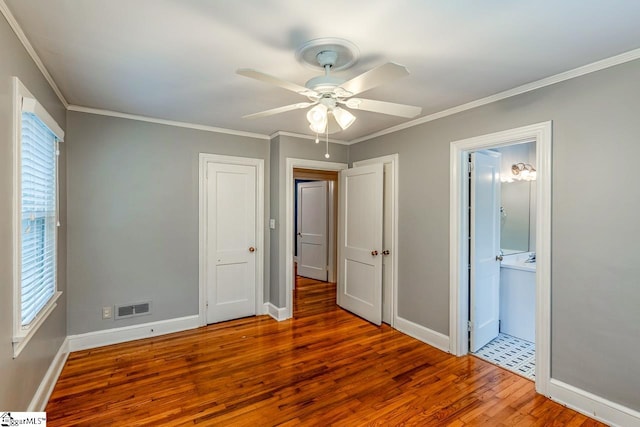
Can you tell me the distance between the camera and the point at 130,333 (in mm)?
3375

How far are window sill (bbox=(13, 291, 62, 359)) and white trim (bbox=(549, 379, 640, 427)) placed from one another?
11.5 ft

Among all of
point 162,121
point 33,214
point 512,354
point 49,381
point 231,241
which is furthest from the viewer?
point 231,241

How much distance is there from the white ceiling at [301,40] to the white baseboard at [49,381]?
224 centimetres

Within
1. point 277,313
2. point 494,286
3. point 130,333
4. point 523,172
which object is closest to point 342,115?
point 494,286

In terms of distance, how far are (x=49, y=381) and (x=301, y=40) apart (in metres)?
3.03

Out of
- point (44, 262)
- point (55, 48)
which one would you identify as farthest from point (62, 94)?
point (44, 262)

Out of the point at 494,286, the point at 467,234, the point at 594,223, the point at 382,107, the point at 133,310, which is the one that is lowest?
the point at 133,310

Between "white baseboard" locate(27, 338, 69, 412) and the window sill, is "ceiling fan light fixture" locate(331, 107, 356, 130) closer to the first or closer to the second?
the window sill

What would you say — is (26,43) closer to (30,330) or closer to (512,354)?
(30,330)

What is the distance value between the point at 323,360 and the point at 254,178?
2.36 metres

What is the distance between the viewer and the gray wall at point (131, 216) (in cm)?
312

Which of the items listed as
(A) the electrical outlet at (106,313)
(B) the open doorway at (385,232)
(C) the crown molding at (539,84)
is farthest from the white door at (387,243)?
(A) the electrical outlet at (106,313)

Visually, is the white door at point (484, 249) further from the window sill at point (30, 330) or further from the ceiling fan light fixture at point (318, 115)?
the window sill at point (30, 330)

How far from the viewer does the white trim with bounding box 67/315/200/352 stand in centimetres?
314
